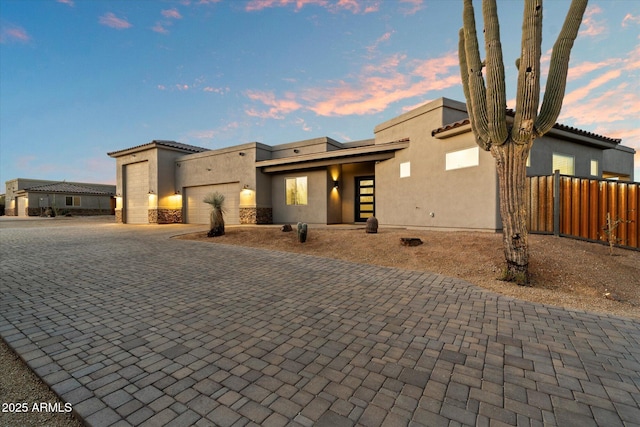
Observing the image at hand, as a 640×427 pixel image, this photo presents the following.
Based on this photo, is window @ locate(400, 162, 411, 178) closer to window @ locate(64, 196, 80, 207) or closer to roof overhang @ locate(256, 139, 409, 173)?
roof overhang @ locate(256, 139, 409, 173)

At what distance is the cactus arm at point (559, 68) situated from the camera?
15.6ft

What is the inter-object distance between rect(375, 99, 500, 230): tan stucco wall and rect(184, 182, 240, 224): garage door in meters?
10.6

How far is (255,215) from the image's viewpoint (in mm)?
17094

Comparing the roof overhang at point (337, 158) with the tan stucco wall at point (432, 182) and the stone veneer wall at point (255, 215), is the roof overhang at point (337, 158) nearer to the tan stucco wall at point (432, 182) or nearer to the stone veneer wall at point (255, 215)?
the tan stucco wall at point (432, 182)

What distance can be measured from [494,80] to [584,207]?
18.1ft

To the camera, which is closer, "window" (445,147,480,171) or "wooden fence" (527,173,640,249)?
"wooden fence" (527,173,640,249)

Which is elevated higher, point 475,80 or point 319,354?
point 475,80

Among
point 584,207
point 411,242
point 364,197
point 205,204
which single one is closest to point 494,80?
point 411,242

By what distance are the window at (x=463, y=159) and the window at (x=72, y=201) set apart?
1773 inches

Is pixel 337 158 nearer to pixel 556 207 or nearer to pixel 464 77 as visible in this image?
pixel 464 77

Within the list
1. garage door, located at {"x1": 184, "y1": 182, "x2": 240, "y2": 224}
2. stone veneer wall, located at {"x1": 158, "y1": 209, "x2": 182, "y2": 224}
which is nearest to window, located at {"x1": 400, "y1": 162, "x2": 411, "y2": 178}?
garage door, located at {"x1": 184, "y1": 182, "x2": 240, "y2": 224}

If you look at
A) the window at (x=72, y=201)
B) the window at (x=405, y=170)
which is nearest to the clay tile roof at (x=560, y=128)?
the window at (x=405, y=170)

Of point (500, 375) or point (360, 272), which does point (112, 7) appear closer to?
point (360, 272)

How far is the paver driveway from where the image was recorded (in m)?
1.88
